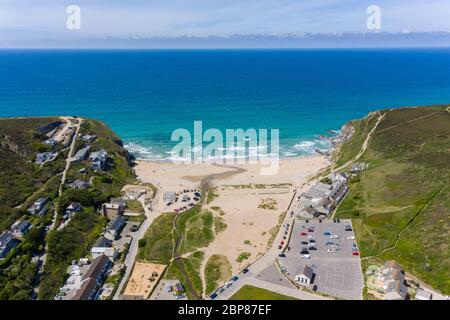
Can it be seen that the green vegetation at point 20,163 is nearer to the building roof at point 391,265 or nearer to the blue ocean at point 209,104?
the blue ocean at point 209,104

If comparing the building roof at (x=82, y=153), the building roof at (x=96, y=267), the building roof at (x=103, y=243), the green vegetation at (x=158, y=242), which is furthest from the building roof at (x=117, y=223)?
the building roof at (x=82, y=153)

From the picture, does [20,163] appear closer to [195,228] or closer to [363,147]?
[195,228]

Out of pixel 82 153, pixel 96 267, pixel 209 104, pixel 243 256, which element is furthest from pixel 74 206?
pixel 209 104

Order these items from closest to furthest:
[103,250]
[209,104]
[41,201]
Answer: [103,250], [41,201], [209,104]

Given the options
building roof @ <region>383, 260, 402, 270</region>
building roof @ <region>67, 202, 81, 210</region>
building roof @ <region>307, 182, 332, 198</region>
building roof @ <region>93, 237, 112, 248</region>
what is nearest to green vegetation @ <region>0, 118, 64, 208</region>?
building roof @ <region>67, 202, 81, 210</region>

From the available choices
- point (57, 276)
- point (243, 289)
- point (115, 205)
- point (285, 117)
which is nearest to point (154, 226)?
point (115, 205)
